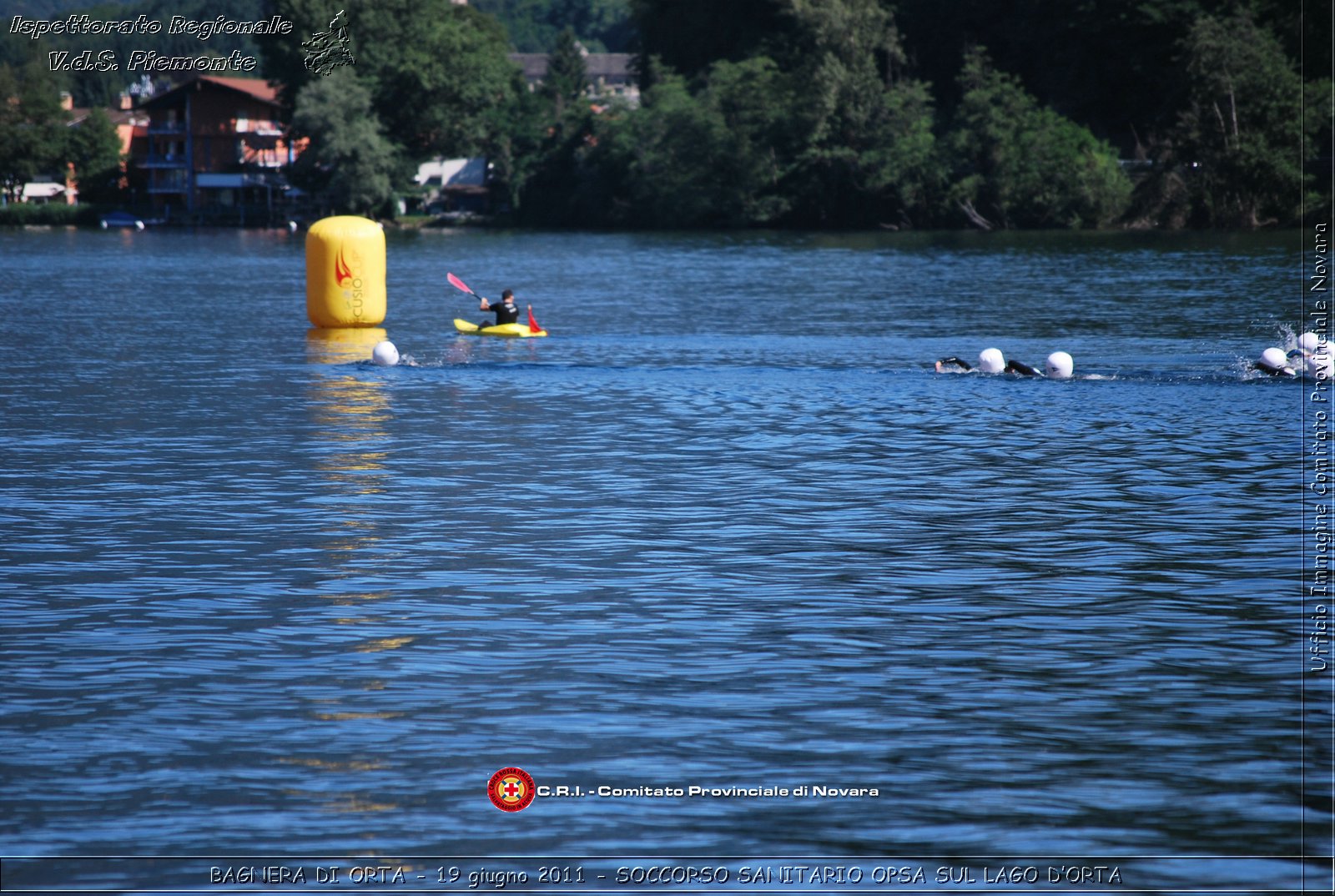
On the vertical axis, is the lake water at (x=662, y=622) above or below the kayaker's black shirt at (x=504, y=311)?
below

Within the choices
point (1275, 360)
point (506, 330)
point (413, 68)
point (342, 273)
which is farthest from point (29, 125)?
point (1275, 360)

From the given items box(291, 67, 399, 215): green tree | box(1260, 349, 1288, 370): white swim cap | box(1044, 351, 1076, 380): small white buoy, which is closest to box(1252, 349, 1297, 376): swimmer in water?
box(1260, 349, 1288, 370): white swim cap

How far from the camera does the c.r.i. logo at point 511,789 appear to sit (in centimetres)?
797

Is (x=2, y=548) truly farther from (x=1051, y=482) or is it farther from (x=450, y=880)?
(x=1051, y=482)

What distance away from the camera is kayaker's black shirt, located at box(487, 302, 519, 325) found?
111 feet

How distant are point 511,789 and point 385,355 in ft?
71.5

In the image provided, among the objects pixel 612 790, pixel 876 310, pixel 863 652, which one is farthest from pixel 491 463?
pixel 876 310

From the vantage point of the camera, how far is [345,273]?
3612cm

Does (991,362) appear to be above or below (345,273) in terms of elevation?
below

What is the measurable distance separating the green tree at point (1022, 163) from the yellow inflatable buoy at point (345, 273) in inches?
2421

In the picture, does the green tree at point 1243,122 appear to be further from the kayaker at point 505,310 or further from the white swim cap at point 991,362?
the white swim cap at point 991,362

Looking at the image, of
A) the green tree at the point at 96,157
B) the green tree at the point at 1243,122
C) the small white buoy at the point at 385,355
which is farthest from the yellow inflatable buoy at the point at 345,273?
the green tree at the point at 96,157

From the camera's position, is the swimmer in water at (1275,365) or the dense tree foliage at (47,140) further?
the dense tree foliage at (47,140)

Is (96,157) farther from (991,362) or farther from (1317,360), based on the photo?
(1317,360)
